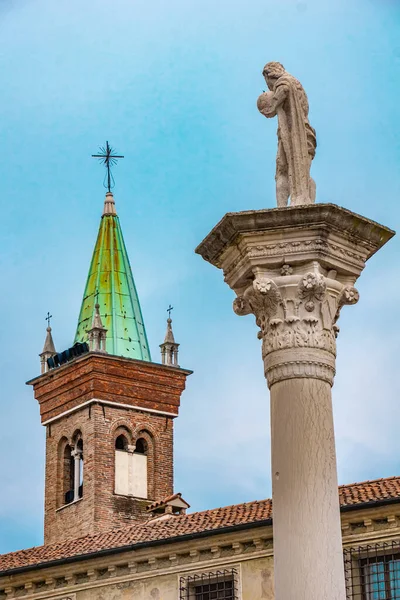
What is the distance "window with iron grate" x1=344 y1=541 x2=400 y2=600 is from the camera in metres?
21.2

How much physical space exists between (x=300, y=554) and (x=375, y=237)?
2.31 metres

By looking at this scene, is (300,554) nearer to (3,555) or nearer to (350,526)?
(350,526)

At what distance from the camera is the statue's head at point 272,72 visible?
11.0 m

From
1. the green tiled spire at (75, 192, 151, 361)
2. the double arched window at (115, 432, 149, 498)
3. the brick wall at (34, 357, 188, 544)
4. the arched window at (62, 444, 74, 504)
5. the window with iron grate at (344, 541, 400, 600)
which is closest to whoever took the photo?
the window with iron grate at (344, 541, 400, 600)

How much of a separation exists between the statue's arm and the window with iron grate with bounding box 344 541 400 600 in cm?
1143

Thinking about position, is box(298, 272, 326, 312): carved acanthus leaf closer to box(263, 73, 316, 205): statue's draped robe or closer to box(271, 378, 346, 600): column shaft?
box(271, 378, 346, 600): column shaft

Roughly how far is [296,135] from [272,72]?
21.4 inches

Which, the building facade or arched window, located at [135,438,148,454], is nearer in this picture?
the building facade

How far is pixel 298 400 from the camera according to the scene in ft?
32.8

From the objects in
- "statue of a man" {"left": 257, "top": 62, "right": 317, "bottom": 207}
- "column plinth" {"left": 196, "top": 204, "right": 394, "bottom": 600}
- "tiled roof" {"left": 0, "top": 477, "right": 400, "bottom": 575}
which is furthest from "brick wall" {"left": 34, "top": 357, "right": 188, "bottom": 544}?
"column plinth" {"left": 196, "top": 204, "right": 394, "bottom": 600}

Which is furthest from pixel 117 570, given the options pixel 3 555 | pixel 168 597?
pixel 3 555

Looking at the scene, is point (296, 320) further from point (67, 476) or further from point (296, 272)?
point (67, 476)

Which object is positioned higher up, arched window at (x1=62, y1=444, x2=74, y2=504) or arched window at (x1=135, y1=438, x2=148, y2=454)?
arched window at (x1=135, y1=438, x2=148, y2=454)

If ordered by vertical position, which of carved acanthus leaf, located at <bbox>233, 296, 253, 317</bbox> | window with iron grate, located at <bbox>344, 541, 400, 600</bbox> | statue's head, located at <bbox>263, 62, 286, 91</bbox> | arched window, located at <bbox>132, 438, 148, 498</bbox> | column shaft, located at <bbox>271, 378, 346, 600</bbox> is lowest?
column shaft, located at <bbox>271, 378, 346, 600</bbox>
